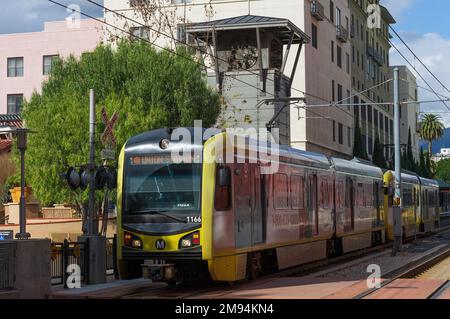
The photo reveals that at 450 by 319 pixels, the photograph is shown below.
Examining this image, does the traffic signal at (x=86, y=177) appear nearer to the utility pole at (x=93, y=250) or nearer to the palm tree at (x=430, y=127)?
the utility pole at (x=93, y=250)

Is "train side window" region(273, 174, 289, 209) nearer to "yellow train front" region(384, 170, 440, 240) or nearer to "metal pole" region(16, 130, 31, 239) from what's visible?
"metal pole" region(16, 130, 31, 239)

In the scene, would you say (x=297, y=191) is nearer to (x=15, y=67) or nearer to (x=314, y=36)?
(x=314, y=36)

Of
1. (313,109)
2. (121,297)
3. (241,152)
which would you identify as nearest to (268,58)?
(313,109)

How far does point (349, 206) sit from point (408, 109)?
277 feet

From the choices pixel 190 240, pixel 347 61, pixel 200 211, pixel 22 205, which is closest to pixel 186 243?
pixel 190 240

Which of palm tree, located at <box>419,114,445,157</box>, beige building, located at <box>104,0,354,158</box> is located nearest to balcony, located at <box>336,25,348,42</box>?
beige building, located at <box>104,0,354,158</box>

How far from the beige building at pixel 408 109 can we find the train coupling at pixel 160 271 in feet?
276

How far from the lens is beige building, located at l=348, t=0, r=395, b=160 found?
232ft

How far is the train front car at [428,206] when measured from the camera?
41.7 meters

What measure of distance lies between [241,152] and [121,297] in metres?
4.14

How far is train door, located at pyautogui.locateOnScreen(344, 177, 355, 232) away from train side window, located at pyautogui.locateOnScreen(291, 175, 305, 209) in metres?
5.49

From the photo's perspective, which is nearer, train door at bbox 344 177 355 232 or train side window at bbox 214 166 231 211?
train side window at bbox 214 166 231 211

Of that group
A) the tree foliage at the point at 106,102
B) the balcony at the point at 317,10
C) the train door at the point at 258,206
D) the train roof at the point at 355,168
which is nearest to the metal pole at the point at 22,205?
the train door at the point at 258,206

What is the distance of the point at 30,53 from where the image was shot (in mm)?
70750
